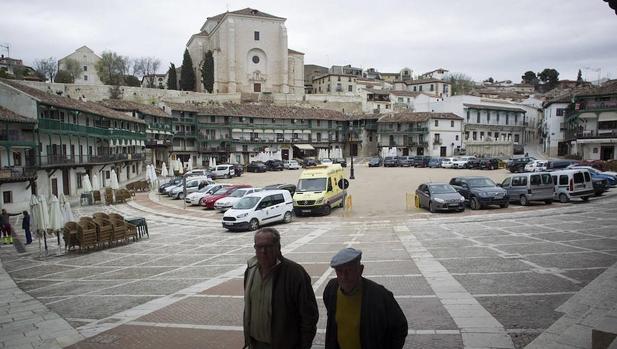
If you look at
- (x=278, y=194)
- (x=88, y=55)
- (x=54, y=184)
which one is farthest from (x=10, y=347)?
(x=88, y=55)

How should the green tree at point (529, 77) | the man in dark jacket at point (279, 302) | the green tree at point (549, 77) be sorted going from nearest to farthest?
1. the man in dark jacket at point (279, 302)
2. the green tree at point (549, 77)
3. the green tree at point (529, 77)

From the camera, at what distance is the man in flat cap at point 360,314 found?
3.62 meters

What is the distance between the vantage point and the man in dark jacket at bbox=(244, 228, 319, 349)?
4.12 meters

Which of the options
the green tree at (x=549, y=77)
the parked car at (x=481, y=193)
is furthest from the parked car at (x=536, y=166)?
the green tree at (x=549, y=77)

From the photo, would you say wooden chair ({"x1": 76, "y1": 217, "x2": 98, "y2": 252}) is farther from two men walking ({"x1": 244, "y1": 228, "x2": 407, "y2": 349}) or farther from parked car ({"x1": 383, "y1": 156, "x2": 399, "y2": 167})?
parked car ({"x1": 383, "y1": 156, "x2": 399, "y2": 167})

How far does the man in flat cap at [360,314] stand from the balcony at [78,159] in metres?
36.2

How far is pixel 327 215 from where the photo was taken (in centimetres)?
2291

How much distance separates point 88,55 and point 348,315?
374ft

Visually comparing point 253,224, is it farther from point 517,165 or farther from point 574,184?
point 517,165

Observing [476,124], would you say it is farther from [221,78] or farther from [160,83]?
[160,83]

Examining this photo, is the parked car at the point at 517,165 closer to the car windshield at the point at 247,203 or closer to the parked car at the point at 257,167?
the parked car at the point at 257,167

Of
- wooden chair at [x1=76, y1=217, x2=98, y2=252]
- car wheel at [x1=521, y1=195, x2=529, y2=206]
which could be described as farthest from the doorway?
wooden chair at [x1=76, y1=217, x2=98, y2=252]

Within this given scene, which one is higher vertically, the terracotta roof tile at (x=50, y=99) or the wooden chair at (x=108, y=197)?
the terracotta roof tile at (x=50, y=99)

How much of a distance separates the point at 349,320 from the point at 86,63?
113834 mm
